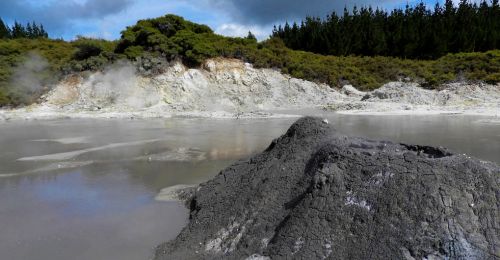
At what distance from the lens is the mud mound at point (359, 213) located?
194 inches

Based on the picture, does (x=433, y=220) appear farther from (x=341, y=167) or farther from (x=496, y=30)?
(x=496, y=30)

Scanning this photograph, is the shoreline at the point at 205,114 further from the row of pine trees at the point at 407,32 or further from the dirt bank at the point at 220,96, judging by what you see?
the row of pine trees at the point at 407,32

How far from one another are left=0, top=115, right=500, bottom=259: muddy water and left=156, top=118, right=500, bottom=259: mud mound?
1.13 metres

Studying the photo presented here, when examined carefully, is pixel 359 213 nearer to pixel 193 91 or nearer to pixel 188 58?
pixel 193 91

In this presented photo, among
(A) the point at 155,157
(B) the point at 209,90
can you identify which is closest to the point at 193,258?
(A) the point at 155,157

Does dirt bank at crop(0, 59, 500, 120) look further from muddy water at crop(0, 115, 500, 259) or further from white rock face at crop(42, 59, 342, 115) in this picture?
muddy water at crop(0, 115, 500, 259)

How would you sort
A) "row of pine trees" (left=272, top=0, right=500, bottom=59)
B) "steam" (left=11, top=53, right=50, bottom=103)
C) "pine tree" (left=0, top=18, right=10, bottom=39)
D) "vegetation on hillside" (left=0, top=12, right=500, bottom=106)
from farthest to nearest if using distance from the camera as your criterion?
1. "pine tree" (left=0, top=18, right=10, bottom=39)
2. "row of pine trees" (left=272, top=0, right=500, bottom=59)
3. "vegetation on hillside" (left=0, top=12, right=500, bottom=106)
4. "steam" (left=11, top=53, right=50, bottom=103)

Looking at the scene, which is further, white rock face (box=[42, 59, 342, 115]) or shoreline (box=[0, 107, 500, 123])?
white rock face (box=[42, 59, 342, 115])

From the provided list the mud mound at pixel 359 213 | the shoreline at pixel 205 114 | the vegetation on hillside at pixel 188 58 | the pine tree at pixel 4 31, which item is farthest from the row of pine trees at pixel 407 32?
the mud mound at pixel 359 213

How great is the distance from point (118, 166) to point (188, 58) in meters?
19.9

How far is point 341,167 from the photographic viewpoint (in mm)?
5840

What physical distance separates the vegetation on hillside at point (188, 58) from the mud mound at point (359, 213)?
81.6ft

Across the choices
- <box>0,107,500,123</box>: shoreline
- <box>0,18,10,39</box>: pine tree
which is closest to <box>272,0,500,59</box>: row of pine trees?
<box>0,107,500,123</box>: shoreline

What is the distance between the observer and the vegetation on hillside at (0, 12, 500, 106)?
97.7 ft
